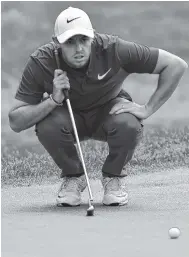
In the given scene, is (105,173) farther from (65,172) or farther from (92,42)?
(92,42)

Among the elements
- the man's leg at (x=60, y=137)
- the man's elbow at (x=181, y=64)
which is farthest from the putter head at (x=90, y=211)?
the man's elbow at (x=181, y=64)

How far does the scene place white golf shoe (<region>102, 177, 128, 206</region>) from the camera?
5668mm

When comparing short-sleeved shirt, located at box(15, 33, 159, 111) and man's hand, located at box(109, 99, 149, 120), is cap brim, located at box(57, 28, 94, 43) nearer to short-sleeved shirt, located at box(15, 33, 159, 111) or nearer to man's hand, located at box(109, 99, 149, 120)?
short-sleeved shirt, located at box(15, 33, 159, 111)

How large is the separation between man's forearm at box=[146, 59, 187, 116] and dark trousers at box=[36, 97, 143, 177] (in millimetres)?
200

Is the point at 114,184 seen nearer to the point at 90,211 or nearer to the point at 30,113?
the point at 90,211

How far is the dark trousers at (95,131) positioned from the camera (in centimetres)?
557

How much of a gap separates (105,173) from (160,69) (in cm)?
81

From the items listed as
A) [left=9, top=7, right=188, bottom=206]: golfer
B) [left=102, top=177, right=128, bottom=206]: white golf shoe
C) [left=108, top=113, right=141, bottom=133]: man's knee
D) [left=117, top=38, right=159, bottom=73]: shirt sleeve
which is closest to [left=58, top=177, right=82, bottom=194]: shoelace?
[left=9, top=7, right=188, bottom=206]: golfer

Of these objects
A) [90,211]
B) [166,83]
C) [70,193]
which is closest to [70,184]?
[70,193]

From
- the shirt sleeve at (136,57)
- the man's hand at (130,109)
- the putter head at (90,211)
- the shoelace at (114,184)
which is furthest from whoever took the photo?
the shoelace at (114,184)

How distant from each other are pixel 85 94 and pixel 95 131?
370 mm

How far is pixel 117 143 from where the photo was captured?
221 inches

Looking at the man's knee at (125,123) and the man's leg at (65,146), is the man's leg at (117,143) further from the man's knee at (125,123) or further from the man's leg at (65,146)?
the man's leg at (65,146)

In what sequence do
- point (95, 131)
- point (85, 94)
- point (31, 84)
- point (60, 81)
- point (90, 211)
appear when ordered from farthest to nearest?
point (95, 131) < point (85, 94) < point (31, 84) < point (60, 81) < point (90, 211)
